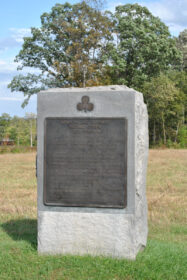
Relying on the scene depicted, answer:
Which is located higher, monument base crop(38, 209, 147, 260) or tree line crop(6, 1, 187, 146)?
tree line crop(6, 1, 187, 146)

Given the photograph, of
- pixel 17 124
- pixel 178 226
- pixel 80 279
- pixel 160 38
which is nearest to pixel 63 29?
pixel 160 38

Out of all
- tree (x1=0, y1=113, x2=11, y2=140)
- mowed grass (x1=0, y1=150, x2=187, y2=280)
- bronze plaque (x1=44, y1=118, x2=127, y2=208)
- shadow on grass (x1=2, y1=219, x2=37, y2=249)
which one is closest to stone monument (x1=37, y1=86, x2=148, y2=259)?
bronze plaque (x1=44, y1=118, x2=127, y2=208)

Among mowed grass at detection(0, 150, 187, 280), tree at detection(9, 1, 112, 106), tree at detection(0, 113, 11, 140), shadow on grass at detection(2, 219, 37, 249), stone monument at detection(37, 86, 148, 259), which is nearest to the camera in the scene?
mowed grass at detection(0, 150, 187, 280)

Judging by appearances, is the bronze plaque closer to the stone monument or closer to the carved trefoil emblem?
the stone monument

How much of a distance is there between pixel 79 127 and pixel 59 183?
0.77 metres

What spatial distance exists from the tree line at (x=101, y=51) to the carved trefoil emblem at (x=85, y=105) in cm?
2835

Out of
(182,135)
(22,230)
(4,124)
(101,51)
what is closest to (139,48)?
(101,51)

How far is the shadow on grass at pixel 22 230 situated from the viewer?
633 cm

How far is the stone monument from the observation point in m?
5.22

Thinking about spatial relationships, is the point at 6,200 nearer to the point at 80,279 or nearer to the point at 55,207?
the point at 55,207

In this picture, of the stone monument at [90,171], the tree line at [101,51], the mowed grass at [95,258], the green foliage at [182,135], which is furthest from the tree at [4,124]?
the stone monument at [90,171]

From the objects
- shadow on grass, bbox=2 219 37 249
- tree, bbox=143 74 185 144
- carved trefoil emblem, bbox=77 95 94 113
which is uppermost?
tree, bbox=143 74 185 144

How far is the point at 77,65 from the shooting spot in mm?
33719

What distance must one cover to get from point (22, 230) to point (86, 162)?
2328 millimetres
